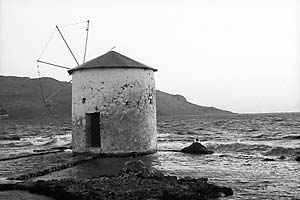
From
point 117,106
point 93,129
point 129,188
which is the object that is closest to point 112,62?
point 117,106

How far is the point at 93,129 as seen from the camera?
68.8ft

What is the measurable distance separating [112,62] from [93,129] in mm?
3252

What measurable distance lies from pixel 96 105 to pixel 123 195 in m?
9.86

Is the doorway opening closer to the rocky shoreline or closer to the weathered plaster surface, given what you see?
the weathered plaster surface

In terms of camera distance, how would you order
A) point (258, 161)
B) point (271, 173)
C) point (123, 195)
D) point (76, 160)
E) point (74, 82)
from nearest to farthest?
point (123, 195)
point (271, 173)
point (76, 160)
point (258, 161)
point (74, 82)

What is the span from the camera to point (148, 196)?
10.4 meters

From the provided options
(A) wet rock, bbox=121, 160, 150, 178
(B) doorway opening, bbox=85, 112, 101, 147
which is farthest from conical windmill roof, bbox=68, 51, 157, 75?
(A) wet rock, bbox=121, 160, 150, 178

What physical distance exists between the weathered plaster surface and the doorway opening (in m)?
0.18

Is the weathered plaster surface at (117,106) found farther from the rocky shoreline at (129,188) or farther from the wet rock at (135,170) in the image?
the rocky shoreline at (129,188)

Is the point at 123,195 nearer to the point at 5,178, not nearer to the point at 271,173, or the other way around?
the point at 5,178

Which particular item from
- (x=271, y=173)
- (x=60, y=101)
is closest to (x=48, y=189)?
(x=271, y=173)

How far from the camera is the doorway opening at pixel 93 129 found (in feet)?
66.8

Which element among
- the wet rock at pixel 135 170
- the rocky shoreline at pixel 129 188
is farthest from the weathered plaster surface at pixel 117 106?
the rocky shoreline at pixel 129 188

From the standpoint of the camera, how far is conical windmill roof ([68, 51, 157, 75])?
19828mm
